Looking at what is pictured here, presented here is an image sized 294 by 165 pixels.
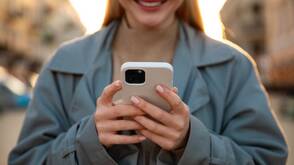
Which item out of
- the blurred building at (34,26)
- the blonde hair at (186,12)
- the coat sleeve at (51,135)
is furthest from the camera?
the blurred building at (34,26)

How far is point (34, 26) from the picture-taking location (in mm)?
55844

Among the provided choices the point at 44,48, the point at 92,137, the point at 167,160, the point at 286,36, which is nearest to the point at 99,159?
the point at 92,137

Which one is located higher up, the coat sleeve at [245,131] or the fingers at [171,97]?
the fingers at [171,97]

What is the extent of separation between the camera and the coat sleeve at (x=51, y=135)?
2.25 m

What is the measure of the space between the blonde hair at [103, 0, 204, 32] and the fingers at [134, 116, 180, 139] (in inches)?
23.2

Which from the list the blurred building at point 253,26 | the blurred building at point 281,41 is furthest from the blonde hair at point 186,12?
the blurred building at point 253,26

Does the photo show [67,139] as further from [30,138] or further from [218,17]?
[218,17]

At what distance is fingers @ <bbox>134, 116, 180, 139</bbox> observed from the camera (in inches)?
81.4

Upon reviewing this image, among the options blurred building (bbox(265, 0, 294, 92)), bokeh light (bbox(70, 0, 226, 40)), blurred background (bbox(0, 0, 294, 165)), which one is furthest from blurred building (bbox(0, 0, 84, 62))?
bokeh light (bbox(70, 0, 226, 40))

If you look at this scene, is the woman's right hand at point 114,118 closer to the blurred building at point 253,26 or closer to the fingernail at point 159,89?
the fingernail at point 159,89

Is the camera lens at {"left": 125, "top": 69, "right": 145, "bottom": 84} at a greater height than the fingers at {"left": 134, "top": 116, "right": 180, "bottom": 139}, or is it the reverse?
the camera lens at {"left": 125, "top": 69, "right": 145, "bottom": 84}

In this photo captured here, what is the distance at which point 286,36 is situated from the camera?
3769 centimetres

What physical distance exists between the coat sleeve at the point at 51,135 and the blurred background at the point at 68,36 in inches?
15.2

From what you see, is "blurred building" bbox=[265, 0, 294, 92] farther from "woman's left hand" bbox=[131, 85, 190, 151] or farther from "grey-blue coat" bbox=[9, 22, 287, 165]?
"woman's left hand" bbox=[131, 85, 190, 151]
